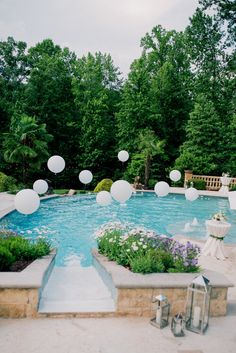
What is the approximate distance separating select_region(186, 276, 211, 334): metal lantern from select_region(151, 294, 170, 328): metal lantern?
35 centimetres

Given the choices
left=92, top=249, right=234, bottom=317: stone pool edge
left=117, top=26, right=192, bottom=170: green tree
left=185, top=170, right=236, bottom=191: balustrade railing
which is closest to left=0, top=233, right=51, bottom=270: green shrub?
left=92, top=249, right=234, bottom=317: stone pool edge

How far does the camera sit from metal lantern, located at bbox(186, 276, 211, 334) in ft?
→ 17.5

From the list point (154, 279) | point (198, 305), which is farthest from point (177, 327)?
point (154, 279)

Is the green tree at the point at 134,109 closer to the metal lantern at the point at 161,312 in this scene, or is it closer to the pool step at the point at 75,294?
the pool step at the point at 75,294

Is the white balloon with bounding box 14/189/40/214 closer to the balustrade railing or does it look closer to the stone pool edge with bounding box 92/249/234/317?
the stone pool edge with bounding box 92/249/234/317

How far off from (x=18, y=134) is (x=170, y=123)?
51.0ft

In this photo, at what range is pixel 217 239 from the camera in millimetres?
Result: 10094

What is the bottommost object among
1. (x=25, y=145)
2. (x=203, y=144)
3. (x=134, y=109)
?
(x=25, y=145)

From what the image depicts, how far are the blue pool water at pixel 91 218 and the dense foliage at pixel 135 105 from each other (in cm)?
552

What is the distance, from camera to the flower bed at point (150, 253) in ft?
20.9

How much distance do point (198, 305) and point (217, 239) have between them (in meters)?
4.92

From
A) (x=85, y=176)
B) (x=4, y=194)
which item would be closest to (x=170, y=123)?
(x=4, y=194)

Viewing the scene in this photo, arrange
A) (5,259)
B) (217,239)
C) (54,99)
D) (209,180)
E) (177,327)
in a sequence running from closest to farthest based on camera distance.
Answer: (177,327) → (5,259) → (217,239) → (209,180) → (54,99)

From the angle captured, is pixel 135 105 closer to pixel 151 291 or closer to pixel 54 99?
pixel 54 99
